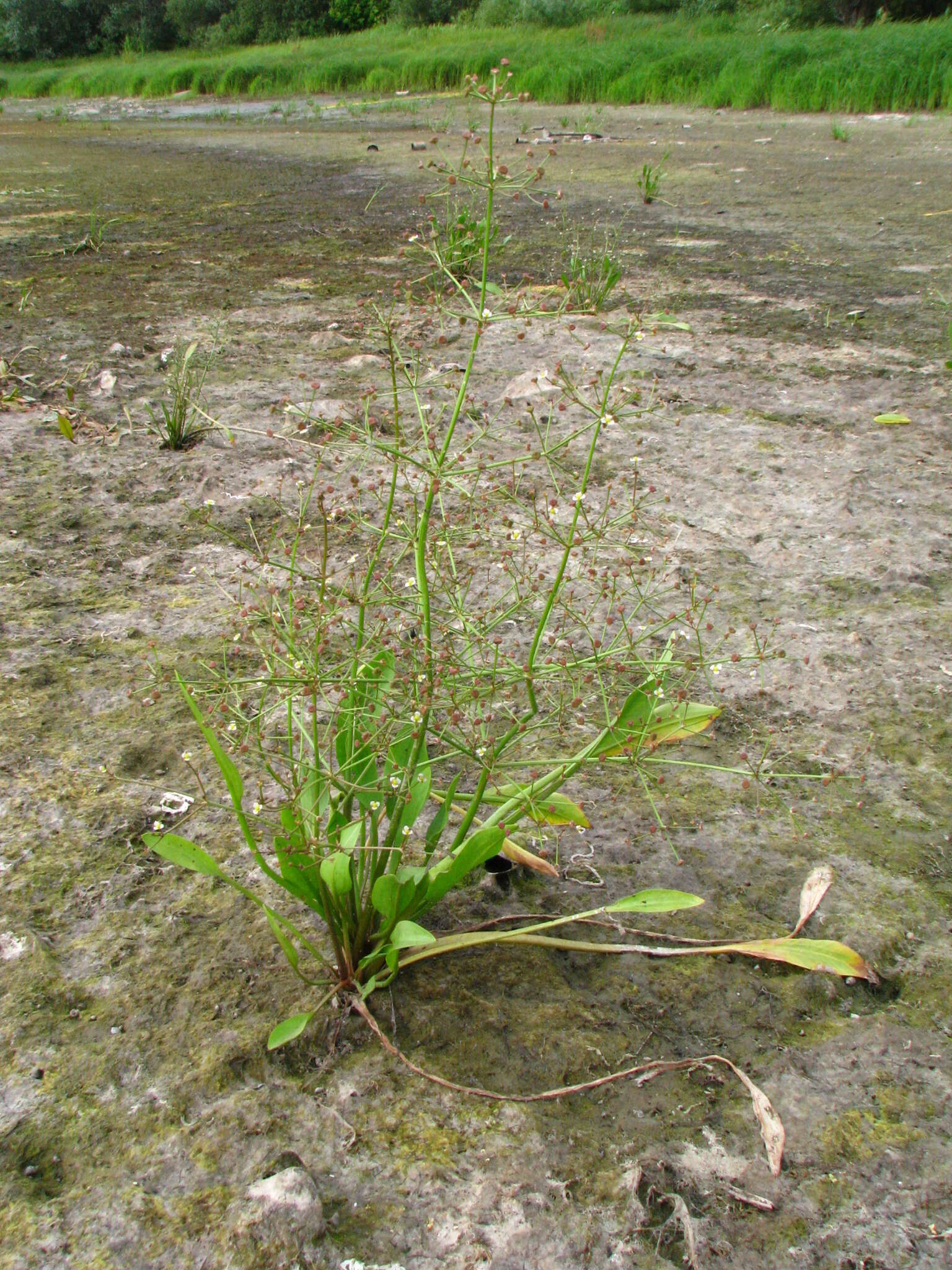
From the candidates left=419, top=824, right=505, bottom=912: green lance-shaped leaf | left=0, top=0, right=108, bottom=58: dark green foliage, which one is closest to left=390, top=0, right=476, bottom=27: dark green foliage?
left=0, top=0, right=108, bottom=58: dark green foliage

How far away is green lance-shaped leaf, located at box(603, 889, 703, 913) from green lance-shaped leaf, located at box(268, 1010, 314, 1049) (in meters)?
0.45

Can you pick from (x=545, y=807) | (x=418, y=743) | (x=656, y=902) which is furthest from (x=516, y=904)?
(x=418, y=743)

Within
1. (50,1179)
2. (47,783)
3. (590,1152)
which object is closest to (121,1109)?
(50,1179)

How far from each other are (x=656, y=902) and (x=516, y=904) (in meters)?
0.30

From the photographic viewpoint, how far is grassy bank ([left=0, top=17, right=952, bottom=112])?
11.7 m

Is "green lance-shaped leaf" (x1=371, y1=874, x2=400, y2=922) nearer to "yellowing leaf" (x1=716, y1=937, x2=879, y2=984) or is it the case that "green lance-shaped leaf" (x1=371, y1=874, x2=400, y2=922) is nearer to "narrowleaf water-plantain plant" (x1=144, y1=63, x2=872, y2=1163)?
"narrowleaf water-plantain plant" (x1=144, y1=63, x2=872, y2=1163)

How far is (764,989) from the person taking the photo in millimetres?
1556

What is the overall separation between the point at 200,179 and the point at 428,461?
28.2 ft

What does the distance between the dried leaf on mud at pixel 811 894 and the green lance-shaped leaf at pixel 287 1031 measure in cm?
76

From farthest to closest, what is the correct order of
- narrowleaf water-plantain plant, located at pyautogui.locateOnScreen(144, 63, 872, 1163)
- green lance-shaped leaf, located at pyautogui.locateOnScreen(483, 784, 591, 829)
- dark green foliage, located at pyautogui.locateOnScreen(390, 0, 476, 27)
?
dark green foliage, located at pyautogui.locateOnScreen(390, 0, 476, 27), green lance-shaped leaf, located at pyautogui.locateOnScreen(483, 784, 591, 829), narrowleaf water-plantain plant, located at pyautogui.locateOnScreen(144, 63, 872, 1163)

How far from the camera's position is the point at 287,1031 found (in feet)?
4.47

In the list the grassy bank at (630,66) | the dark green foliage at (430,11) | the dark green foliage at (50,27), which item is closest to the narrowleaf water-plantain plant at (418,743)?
the grassy bank at (630,66)

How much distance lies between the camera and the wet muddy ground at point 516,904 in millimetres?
1239

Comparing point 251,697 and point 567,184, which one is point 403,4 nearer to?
point 567,184
